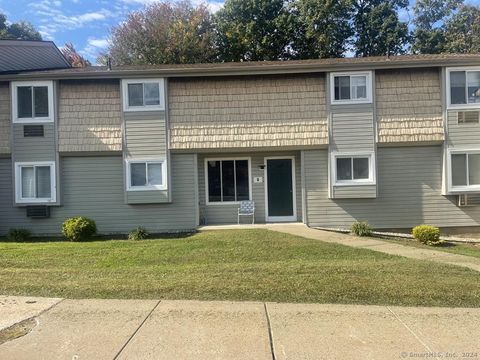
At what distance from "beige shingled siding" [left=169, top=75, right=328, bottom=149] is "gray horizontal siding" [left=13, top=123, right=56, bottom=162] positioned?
3.81 m

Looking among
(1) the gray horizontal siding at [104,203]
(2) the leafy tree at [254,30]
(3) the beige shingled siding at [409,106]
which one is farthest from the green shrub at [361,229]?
(2) the leafy tree at [254,30]

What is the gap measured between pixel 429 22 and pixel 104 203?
25394 mm

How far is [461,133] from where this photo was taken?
13.9 meters

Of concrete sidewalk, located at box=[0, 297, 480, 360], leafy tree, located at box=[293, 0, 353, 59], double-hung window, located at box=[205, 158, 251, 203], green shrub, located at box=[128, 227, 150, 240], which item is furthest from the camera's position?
leafy tree, located at box=[293, 0, 353, 59]

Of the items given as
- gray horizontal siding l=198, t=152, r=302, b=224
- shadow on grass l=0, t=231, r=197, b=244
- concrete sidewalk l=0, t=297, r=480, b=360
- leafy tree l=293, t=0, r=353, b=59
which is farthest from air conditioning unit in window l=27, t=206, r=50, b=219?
leafy tree l=293, t=0, r=353, b=59

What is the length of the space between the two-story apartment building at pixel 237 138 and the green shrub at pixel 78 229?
1.10 metres

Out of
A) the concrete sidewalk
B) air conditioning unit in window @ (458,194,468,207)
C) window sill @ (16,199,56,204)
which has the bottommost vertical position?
the concrete sidewalk

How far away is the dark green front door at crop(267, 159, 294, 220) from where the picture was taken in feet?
49.4

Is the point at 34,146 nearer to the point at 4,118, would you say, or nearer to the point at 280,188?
the point at 4,118

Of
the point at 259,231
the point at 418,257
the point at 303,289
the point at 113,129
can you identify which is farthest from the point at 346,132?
the point at 303,289

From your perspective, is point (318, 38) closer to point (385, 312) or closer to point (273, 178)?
point (273, 178)

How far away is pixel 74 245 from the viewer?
455 inches

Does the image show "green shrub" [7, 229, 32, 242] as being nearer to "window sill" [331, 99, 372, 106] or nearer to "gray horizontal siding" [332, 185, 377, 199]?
"gray horizontal siding" [332, 185, 377, 199]

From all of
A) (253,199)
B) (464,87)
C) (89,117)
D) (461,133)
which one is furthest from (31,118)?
(464,87)
